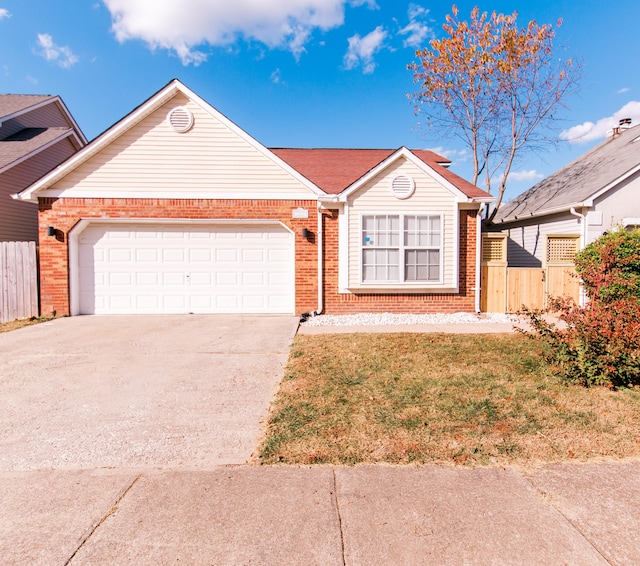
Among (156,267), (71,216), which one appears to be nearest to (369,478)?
(156,267)

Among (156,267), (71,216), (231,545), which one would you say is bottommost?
(231,545)

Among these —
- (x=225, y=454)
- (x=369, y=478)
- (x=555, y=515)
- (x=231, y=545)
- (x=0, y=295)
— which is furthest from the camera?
(x=0, y=295)

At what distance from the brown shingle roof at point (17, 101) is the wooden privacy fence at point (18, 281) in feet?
28.3

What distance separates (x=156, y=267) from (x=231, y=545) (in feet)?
31.4

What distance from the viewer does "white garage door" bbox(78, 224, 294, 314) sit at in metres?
10.8

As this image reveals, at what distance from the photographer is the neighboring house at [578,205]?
1195 cm

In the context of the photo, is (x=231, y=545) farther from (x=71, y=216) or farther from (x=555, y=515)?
(x=71, y=216)

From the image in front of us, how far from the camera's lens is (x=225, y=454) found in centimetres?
343

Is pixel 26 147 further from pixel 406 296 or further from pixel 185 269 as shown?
pixel 406 296

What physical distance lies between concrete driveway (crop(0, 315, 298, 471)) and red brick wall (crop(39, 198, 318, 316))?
1934mm

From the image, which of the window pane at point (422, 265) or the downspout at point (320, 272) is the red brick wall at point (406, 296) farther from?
the window pane at point (422, 265)

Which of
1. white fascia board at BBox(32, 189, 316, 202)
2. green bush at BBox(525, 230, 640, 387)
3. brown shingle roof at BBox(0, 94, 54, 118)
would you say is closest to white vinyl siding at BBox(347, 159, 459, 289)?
white fascia board at BBox(32, 189, 316, 202)

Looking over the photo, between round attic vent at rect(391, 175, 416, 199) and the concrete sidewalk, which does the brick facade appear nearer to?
round attic vent at rect(391, 175, 416, 199)

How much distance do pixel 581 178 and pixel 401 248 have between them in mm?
8664
